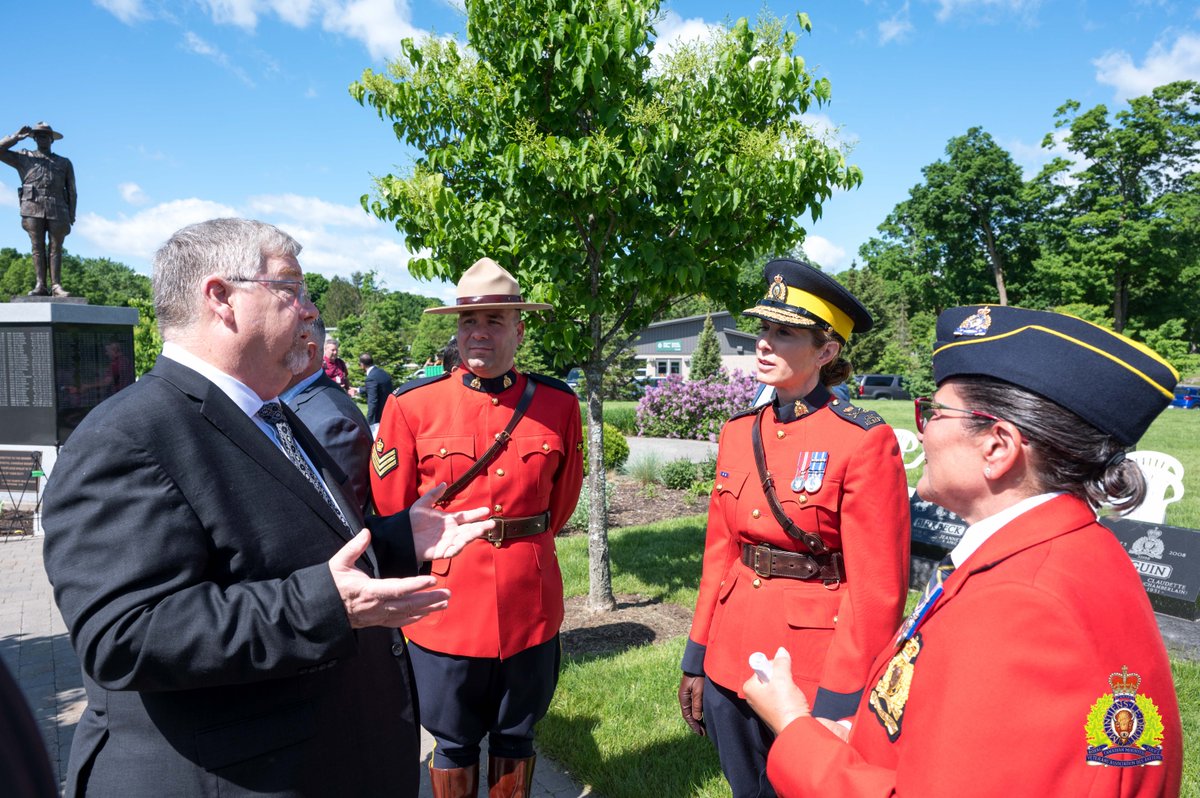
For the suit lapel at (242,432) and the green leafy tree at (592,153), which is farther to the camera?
the green leafy tree at (592,153)

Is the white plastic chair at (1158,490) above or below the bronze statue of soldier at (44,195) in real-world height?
below

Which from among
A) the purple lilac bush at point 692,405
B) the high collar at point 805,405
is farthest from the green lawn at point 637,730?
the purple lilac bush at point 692,405

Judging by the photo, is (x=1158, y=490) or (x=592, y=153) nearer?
(x=592, y=153)

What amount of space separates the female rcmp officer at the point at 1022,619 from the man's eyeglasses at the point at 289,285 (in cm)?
156

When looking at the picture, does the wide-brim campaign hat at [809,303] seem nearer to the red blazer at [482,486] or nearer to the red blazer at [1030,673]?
the red blazer at [482,486]

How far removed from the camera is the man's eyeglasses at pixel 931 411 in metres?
1.47

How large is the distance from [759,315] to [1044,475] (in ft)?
5.40

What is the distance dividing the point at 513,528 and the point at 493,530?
11cm

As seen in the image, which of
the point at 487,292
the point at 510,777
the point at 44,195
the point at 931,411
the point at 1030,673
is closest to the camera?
the point at 1030,673

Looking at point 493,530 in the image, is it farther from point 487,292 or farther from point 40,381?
point 40,381

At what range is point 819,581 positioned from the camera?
2701 mm

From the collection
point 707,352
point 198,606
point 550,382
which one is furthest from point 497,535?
point 707,352

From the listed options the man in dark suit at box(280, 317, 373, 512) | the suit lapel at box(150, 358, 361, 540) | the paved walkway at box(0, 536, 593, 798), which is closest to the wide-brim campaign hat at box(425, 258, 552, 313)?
the man in dark suit at box(280, 317, 373, 512)

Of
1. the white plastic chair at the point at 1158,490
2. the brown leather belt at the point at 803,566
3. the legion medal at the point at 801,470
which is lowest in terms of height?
the white plastic chair at the point at 1158,490
